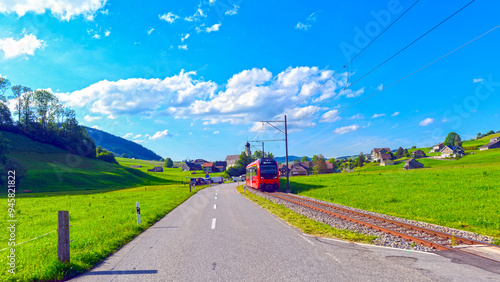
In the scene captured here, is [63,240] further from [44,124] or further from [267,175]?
[44,124]

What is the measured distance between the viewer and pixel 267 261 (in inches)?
271

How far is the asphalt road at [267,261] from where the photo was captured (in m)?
5.79

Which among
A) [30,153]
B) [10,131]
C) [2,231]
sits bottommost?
[2,231]

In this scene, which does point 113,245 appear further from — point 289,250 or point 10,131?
point 10,131

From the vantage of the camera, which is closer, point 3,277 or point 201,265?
point 3,277

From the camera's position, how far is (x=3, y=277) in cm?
601

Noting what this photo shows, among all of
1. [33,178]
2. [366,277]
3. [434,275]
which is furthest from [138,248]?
[33,178]

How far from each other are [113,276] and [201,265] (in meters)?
1.90

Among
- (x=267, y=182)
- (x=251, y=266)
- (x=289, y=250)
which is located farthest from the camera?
(x=267, y=182)

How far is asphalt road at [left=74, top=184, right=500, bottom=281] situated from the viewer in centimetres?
579

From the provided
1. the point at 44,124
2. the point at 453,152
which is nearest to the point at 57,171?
the point at 44,124

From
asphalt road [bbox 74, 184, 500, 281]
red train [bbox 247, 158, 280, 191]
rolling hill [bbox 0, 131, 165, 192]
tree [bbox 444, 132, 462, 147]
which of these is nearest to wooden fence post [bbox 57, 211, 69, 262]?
asphalt road [bbox 74, 184, 500, 281]

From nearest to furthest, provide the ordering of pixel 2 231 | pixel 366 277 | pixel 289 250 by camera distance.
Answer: pixel 366 277, pixel 289 250, pixel 2 231

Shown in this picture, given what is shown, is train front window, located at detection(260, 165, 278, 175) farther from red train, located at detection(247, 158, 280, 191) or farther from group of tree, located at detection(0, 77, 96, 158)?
group of tree, located at detection(0, 77, 96, 158)
